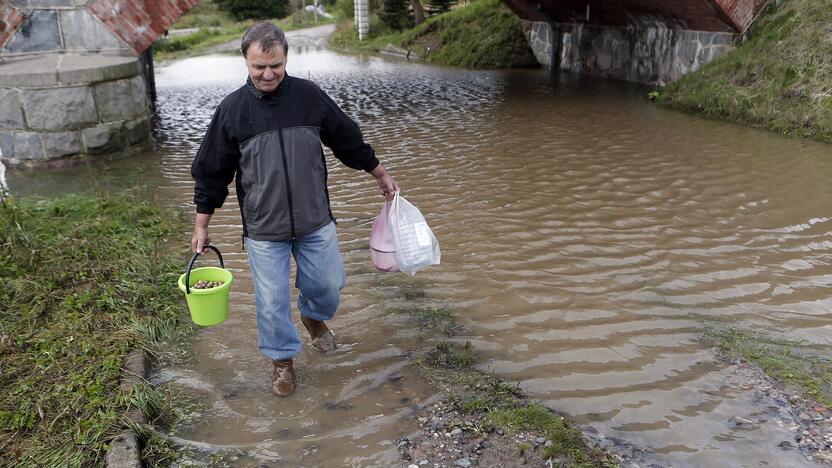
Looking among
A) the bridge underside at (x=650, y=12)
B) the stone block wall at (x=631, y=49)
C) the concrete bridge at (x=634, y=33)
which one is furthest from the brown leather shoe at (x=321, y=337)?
the stone block wall at (x=631, y=49)

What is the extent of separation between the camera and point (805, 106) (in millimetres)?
9586

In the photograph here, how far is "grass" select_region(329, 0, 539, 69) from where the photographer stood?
20.5 meters

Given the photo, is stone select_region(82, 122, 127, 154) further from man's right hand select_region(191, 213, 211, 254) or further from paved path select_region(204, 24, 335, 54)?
paved path select_region(204, 24, 335, 54)

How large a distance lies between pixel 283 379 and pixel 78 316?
1556mm

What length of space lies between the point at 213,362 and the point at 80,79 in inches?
215

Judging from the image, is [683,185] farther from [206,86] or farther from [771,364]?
[206,86]

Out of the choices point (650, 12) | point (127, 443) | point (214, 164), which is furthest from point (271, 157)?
point (650, 12)

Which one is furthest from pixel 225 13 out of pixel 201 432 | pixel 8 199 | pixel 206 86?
pixel 201 432

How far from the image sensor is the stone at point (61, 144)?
25.9 ft

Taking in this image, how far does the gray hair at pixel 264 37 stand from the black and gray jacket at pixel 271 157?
23 centimetres

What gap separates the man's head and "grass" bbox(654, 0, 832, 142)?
8725mm

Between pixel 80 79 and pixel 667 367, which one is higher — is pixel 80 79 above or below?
above

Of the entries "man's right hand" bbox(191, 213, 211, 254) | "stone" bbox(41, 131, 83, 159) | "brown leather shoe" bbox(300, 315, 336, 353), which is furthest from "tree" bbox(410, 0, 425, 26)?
"man's right hand" bbox(191, 213, 211, 254)

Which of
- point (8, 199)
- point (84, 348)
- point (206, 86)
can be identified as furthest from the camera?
point (206, 86)
